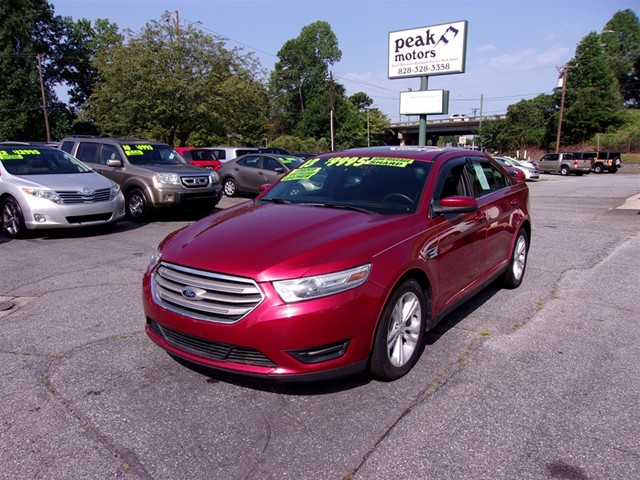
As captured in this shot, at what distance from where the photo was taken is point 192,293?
2992 millimetres

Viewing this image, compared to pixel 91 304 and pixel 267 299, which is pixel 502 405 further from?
pixel 91 304

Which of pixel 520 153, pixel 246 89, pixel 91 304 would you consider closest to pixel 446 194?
pixel 91 304

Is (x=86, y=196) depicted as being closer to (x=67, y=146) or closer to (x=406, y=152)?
(x=67, y=146)

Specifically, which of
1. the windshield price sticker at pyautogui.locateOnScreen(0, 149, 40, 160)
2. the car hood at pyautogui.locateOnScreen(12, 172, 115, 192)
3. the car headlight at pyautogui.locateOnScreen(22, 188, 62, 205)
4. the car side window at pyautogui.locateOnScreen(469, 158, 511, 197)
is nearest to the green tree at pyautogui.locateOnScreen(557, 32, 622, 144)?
the car side window at pyautogui.locateOnScreen(469, 158, 511, 197)

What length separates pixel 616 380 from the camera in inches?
135

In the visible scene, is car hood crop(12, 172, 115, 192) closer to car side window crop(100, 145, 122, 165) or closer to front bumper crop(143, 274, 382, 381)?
car side window crop(100, 145, 122, 165)

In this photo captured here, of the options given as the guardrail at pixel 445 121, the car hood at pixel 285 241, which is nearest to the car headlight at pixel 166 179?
the car hood at pixel 285 241

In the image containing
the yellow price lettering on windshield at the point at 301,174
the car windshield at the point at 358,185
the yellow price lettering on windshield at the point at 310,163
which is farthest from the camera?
the yellow price lettering on windshield at the point at 310,163

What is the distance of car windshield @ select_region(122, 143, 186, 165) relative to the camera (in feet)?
36.3

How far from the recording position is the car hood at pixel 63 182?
8133 mm

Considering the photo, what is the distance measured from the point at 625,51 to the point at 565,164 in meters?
64.2

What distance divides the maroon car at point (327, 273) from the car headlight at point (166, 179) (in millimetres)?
6521

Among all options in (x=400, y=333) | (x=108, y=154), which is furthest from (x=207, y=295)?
(x=108, y=154)

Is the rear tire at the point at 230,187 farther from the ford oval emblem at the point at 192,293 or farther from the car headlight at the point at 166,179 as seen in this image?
the ford oval emblem at the point at 192,293
